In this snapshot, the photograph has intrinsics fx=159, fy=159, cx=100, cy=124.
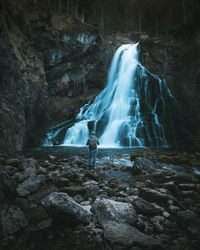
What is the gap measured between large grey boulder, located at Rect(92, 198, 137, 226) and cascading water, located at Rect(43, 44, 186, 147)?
17.5m

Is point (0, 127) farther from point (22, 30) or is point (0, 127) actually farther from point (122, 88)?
point (122, 88)

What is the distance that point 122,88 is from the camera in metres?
29.5

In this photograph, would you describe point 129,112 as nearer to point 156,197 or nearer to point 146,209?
point 156,197

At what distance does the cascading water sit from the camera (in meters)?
22.6

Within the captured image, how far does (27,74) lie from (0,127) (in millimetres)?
8488

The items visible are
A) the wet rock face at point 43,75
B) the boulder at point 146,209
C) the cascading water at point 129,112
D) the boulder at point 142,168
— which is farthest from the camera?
the cascading water at point 129,112

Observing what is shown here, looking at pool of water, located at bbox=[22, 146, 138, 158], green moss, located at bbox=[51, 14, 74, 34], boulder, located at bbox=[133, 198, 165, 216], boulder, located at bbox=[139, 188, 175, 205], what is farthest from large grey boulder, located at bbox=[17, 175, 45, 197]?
green moss, located at bbox=[51, 14, 74, 34]

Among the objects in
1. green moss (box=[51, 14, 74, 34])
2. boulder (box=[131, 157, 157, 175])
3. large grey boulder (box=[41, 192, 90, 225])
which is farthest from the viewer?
green moss (box=[51, 14, 74, 34])

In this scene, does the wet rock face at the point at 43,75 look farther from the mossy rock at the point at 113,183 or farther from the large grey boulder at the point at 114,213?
the large grey boulder at the point at 114,213

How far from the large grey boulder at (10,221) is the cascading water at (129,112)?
18149mm

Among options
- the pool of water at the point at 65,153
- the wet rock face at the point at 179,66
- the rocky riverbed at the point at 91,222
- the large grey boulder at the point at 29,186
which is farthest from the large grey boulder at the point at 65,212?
the wet rock face at the point at 179,66

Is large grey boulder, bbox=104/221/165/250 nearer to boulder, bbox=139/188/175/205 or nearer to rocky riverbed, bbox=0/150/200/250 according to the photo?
rocky riverbed, bbox=0/150/200/250

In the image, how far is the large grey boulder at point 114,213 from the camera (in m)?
3.33

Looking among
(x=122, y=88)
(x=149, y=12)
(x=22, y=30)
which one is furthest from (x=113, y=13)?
(x=22, y=30)
